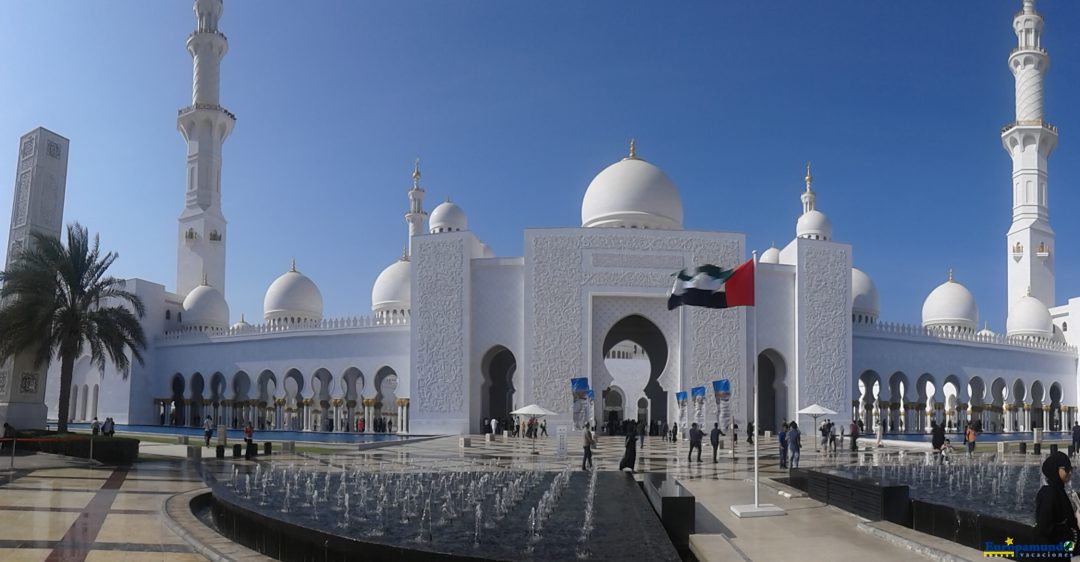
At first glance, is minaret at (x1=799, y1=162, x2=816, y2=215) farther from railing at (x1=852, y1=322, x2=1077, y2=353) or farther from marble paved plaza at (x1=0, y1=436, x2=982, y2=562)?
marble paved plaza at (x1=0, y1=436, x2=982, y2=562)

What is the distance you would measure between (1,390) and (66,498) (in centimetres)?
918

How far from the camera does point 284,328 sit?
91.1ft

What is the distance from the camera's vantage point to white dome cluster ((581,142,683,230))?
25.8 meters

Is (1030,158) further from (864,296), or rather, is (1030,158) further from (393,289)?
(393,289)

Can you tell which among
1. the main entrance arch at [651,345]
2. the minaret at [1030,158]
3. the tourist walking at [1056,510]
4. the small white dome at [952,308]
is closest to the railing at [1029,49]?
the minaret at [1030,158]

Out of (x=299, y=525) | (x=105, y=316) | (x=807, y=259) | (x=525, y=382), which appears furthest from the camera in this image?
(x=807, y=259)

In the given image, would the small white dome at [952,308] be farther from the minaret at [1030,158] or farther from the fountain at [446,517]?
the fountain at [446,517]

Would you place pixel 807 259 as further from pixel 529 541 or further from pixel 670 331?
pixel 529 541

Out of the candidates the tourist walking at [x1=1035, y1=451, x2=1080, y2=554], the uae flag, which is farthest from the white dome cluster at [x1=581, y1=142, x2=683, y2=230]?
the tourist walking at [x1=1035, y1=451, x2=1080, y2=554]

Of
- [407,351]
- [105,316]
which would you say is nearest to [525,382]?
[407,351]

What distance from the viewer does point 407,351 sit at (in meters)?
25.2

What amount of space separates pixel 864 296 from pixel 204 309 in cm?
2379

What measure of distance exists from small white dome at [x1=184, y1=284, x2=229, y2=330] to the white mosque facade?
80mm

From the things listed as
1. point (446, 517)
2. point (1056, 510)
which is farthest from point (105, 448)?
point (1056, 510)
